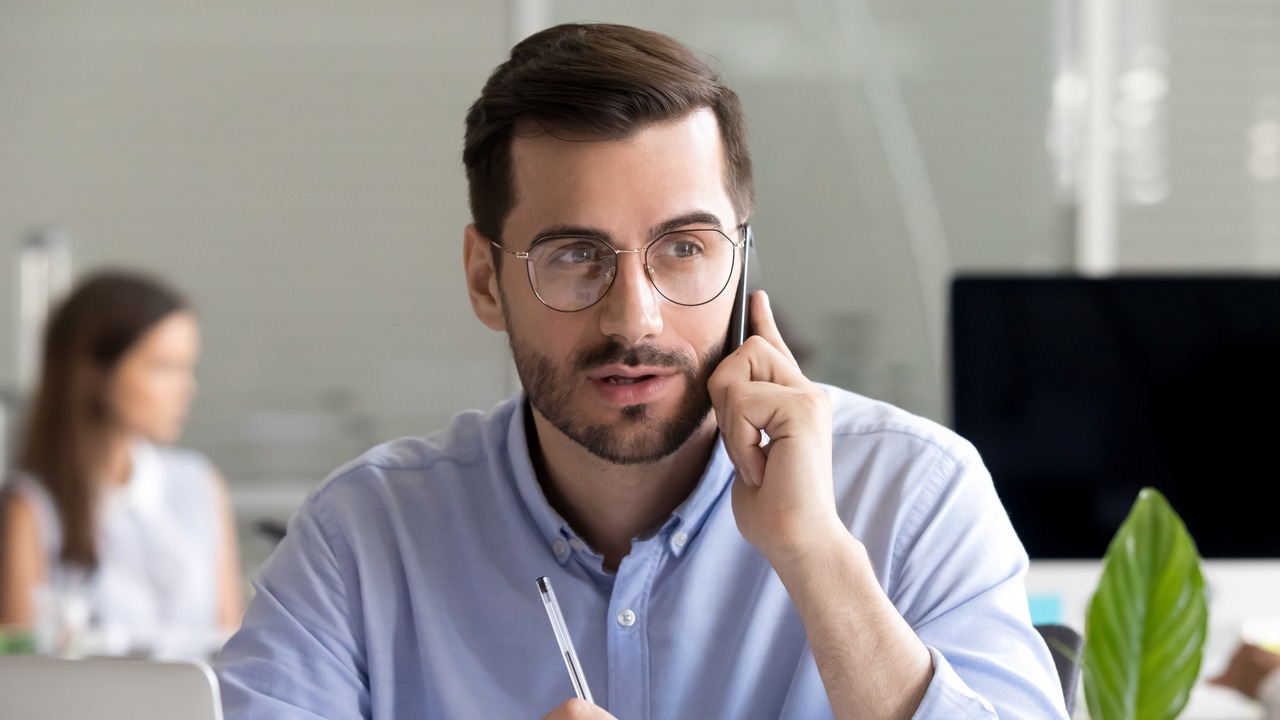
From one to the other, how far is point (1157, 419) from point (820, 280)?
1.52 m

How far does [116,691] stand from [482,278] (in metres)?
0.72

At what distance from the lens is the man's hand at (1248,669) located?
70.7 inches

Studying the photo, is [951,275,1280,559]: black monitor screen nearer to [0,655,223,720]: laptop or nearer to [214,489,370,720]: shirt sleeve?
[214,489,370,720]: shirt sleeve

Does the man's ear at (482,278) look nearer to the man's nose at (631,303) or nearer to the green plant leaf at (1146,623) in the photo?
the man's nose at (631,303)

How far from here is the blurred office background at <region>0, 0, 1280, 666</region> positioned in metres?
3.50

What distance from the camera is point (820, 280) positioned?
11.5 feet

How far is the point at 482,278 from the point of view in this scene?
154cm

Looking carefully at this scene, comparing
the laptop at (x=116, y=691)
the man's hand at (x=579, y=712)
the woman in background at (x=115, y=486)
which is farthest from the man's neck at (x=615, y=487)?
the woman in background at (x=115, y=486)

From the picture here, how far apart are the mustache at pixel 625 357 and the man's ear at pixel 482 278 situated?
7.8 inches

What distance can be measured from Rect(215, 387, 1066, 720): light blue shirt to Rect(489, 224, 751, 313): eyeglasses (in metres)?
0.21

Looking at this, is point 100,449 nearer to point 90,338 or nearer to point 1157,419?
point 90,338

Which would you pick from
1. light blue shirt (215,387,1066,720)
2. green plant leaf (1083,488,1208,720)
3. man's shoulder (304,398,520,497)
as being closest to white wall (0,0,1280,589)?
man's shoulder (304,398,520,497)

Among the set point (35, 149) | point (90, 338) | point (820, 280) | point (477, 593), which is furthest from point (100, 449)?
point (477, 593)

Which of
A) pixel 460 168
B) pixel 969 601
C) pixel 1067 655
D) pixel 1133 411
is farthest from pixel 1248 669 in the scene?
pixel 460 168
